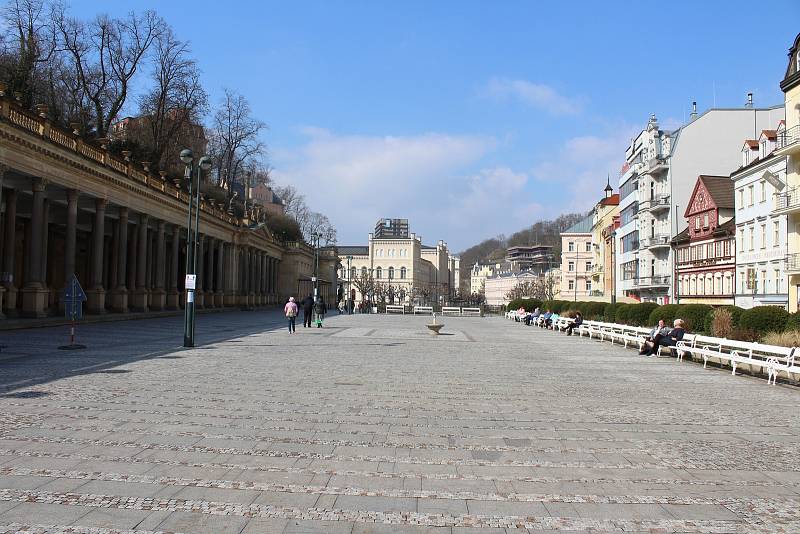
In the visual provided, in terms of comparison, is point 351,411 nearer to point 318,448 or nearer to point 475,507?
point 318,448

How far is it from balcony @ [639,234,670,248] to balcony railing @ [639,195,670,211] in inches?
96.8

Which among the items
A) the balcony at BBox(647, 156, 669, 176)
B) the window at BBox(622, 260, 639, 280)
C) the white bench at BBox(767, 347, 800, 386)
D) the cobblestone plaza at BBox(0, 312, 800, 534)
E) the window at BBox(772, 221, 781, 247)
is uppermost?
the balcony at BBox(647, 156, 669, 176)

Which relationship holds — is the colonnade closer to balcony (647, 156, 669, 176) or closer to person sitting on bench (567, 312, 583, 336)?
person sitting on bench (567, 312, 583, 336)

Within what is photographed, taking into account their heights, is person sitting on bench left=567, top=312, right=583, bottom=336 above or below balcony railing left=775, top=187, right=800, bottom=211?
below

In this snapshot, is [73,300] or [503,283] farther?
[503,283]

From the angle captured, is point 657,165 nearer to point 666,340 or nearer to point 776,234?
point 776,234

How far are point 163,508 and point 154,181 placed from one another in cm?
4112

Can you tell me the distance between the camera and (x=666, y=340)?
2230 cm

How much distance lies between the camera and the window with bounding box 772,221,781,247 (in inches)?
1499

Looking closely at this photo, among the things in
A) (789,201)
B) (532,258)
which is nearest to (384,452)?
(789,201)

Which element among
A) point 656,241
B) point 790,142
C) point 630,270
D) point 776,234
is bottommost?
point 630,270

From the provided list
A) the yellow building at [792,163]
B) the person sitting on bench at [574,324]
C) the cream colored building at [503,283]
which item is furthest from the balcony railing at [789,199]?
the cream colored building at [503,283]

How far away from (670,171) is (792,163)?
70.2 ft

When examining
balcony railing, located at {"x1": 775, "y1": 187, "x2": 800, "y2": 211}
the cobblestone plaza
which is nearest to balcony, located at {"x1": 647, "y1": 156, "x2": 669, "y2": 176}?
balcony railing, located at {"x1": 775, "y1": 187, "x2": 800, "y2": 211}
